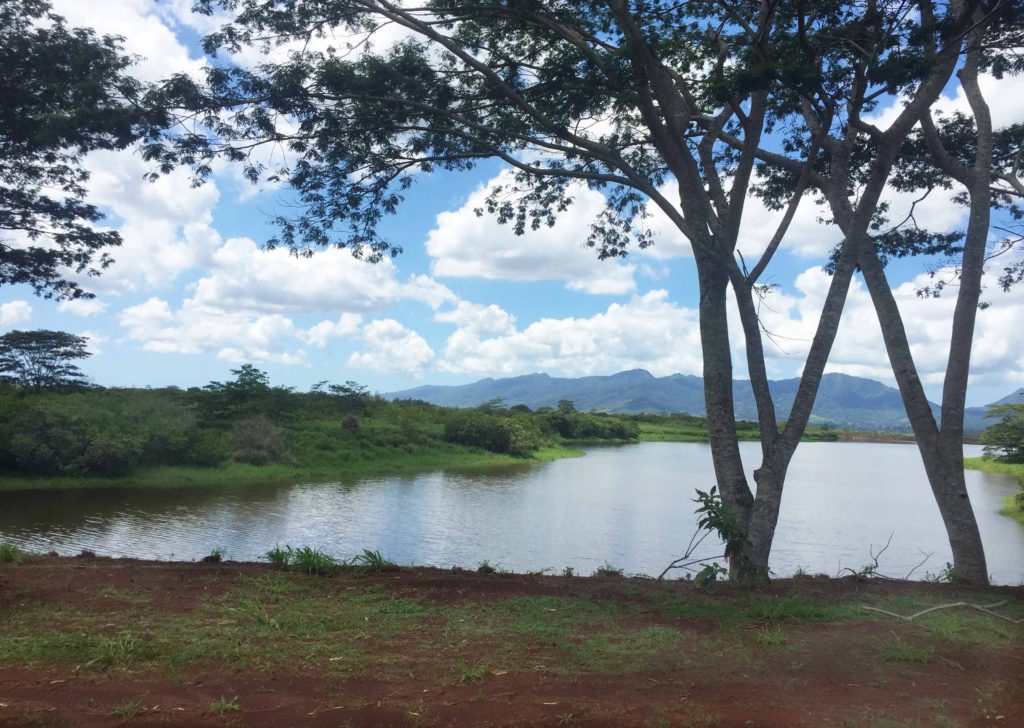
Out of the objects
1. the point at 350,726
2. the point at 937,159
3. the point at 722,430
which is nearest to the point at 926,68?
the point at 937,159

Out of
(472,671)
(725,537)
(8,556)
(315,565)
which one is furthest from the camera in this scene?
(8,556)

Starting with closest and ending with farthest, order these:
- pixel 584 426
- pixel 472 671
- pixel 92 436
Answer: pixel 472 671
pixel 92 436
pixel 584 426

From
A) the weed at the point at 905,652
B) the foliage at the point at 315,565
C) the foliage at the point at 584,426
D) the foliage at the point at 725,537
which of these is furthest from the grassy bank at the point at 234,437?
the weed at the point at 905,652

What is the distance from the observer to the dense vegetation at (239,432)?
856 inches

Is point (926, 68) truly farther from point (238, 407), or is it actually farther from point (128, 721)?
point (238, 407)

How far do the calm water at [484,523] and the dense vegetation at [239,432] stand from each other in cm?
170

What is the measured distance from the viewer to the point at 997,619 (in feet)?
19.2

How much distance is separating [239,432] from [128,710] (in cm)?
2546

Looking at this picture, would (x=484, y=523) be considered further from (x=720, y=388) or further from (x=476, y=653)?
(x=476, y=653)

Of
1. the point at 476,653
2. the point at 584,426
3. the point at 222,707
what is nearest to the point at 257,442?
the point at 476,653

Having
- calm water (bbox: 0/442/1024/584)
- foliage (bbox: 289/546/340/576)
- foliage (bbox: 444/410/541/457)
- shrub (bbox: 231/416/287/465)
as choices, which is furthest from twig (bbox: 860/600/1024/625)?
foliage (bbox: 444/410/541/457)

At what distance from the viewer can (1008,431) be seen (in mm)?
32344

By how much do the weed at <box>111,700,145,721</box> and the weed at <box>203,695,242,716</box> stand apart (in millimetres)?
314

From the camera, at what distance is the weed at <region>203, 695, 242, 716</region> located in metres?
3.62
